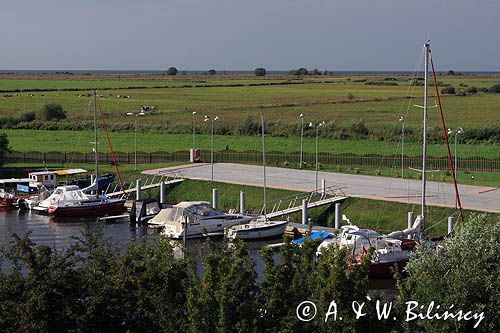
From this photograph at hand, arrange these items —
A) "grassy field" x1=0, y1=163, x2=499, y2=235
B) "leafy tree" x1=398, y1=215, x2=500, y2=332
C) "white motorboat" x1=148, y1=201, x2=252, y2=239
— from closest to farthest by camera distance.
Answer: "leafy tree" x1=398, y1=215, x2=500, y2=332
"grassy field" x1=0, y1=163, x2=499, y2=235
"white motorboat" x1=148, y1=201, x2=252, y2=239

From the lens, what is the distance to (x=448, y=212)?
2018 inches

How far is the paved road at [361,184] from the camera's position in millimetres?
54188

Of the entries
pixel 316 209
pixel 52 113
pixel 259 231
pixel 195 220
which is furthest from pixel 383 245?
pixel 52 113

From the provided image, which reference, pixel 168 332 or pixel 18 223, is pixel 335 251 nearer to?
pixel 168 332

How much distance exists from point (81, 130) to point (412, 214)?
6177 cm

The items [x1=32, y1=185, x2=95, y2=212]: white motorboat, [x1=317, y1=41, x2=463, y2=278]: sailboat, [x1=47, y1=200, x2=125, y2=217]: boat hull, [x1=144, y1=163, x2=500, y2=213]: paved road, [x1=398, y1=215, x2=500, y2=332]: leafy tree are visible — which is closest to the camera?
[x1=398, y1=215, x2=500, y2=332]: leafy tree

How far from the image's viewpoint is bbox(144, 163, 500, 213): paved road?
54.2 metres

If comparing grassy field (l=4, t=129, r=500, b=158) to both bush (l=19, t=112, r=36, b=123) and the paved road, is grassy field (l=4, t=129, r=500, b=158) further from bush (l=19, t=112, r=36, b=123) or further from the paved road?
bush (l=19, t=112, r=36, b=123)

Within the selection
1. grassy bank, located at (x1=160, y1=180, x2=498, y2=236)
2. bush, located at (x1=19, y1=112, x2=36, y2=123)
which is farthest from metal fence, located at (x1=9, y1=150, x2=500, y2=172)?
bush, located at (x1=19, y1=112, x2=36, y2=123)

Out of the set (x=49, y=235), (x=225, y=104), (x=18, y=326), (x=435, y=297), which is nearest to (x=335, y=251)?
(x=435, y=297)

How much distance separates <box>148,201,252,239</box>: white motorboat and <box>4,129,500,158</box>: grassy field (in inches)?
997

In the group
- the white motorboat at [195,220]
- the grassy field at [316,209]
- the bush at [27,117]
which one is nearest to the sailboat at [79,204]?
the grassy field at [316,209]

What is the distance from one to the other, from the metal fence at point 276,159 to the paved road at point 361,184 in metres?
3.22

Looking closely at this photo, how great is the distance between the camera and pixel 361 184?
61438mm
